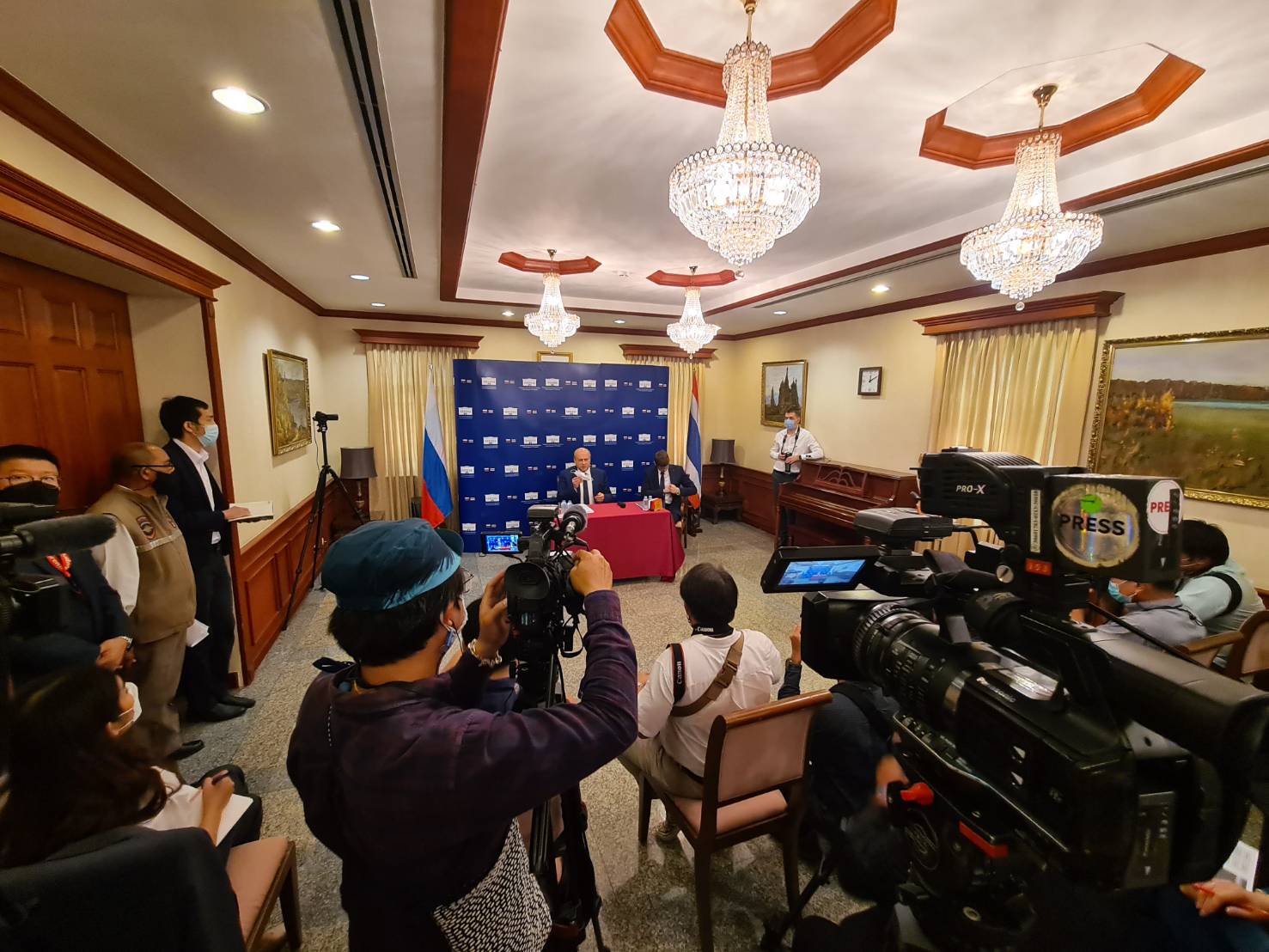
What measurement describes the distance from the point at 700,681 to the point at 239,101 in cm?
231

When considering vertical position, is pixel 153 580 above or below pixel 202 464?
below

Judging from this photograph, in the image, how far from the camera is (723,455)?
22.6 feet

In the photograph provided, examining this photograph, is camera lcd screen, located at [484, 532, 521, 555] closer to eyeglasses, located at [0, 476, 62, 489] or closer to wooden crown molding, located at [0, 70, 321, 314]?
eyeglasses, located at [0, 476, 62, 489]

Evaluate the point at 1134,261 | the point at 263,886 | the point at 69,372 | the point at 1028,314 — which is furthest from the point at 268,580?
the point at 1134,261

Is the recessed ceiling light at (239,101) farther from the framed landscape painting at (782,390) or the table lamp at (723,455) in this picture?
the table lamp at (723,455)

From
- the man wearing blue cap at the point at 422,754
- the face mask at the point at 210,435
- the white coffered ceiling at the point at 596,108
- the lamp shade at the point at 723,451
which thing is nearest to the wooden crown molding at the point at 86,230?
the white coffered ceiling at the point at 596,108

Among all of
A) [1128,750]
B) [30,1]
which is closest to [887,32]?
[1128,750]

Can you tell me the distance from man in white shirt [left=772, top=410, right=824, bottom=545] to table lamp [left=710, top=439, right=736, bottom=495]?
1.31 m

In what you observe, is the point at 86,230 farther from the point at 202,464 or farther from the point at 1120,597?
the point at 1120,597

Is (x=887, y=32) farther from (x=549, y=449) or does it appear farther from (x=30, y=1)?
(x=549, y=449)

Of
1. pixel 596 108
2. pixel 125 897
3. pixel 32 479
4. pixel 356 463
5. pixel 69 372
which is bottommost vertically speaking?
pixel 125 897

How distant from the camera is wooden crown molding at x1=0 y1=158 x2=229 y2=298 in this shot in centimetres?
144

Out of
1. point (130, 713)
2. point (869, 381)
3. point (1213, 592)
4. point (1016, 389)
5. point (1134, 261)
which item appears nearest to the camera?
point (130, 713)

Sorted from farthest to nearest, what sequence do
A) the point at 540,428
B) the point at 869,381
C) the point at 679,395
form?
the point at 679,395, the point at 540,428, the point at 869,381
